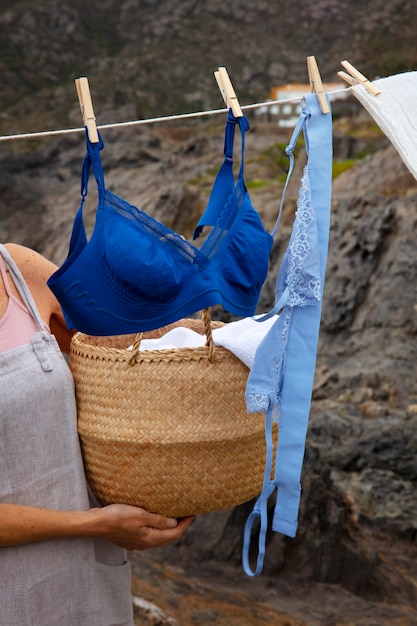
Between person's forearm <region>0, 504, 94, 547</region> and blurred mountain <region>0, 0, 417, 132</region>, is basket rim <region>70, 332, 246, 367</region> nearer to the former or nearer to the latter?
person's forearm <region>0, 504, 94, 547</region>

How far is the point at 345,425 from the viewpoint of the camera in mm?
4191

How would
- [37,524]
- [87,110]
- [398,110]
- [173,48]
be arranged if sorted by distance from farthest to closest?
[173,48]
[398,110]
[37,524]
[87,110]

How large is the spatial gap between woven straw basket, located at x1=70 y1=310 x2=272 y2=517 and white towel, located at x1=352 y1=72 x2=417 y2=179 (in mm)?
555

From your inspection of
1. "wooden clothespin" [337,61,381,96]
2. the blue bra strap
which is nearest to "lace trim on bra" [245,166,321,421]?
the blue bra strap

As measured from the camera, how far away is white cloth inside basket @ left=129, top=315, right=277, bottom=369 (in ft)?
5.53

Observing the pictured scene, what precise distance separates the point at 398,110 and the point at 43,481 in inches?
43.5

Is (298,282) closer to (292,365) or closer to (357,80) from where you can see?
(292,365)

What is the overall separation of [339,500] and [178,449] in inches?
90.0

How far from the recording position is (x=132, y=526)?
5.57 feet

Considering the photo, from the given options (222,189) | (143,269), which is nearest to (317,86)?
(222,189)

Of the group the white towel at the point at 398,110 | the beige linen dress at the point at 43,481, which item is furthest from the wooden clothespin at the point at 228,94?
the beige linen dress at the point at 43,481

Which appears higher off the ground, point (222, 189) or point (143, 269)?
point (222, 189)

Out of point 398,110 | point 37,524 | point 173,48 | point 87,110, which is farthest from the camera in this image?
point 173,48

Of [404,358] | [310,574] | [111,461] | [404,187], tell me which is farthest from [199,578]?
[404,187]
